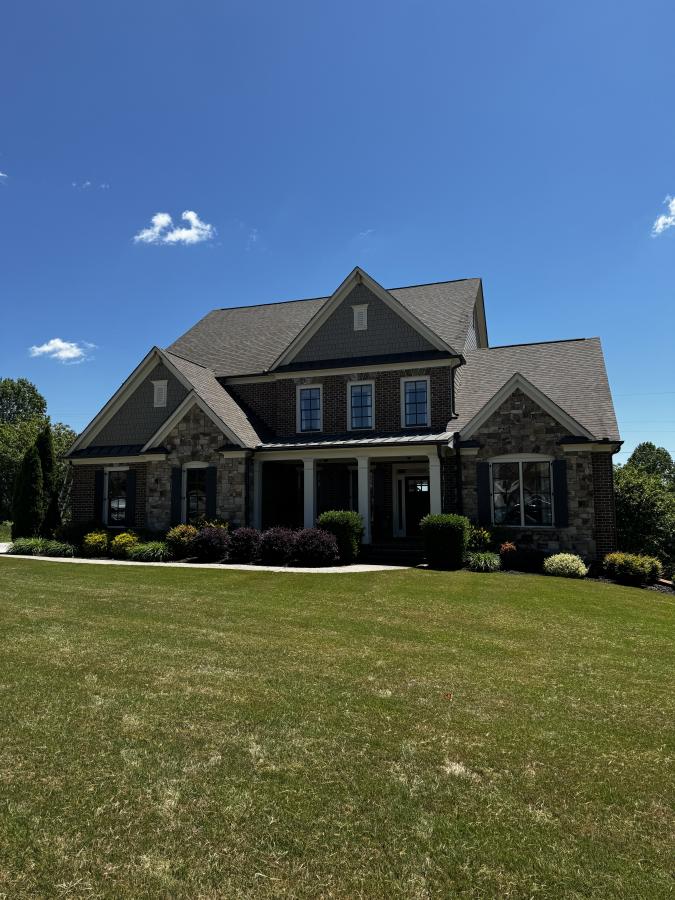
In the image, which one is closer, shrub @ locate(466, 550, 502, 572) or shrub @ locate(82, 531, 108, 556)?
shrub @ locate(466, 550, 502, 572)

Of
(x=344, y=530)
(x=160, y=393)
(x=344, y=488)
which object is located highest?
(x=160, y=393)

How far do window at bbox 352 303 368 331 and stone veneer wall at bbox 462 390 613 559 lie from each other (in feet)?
20.5

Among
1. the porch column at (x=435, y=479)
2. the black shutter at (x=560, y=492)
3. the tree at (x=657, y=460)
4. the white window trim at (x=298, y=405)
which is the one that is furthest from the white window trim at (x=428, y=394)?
the tree at (x=657, y=460)

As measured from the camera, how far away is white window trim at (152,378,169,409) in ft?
71.4

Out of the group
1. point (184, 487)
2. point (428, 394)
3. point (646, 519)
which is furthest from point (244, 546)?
point (646, 519)

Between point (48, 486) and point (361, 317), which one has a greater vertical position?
point (361, 317)

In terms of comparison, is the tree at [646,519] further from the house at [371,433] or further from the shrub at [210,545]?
the shrub at [210,545]

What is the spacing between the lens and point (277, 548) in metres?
16.0

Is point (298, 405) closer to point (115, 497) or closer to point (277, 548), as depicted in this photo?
point (277, 548)

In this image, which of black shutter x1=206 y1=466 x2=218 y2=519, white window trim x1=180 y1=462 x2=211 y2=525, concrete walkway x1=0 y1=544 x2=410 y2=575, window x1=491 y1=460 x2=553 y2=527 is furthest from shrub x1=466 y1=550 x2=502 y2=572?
white window trim x1=180 y1=462 x2=211 y2=525

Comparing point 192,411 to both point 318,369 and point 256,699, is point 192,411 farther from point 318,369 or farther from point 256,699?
point 256,699

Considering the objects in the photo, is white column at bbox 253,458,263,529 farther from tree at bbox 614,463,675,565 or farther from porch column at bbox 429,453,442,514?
tree at bbox 614,463,675,565

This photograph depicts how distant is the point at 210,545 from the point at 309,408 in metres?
6.81

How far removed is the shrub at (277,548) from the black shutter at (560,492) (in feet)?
26.2
